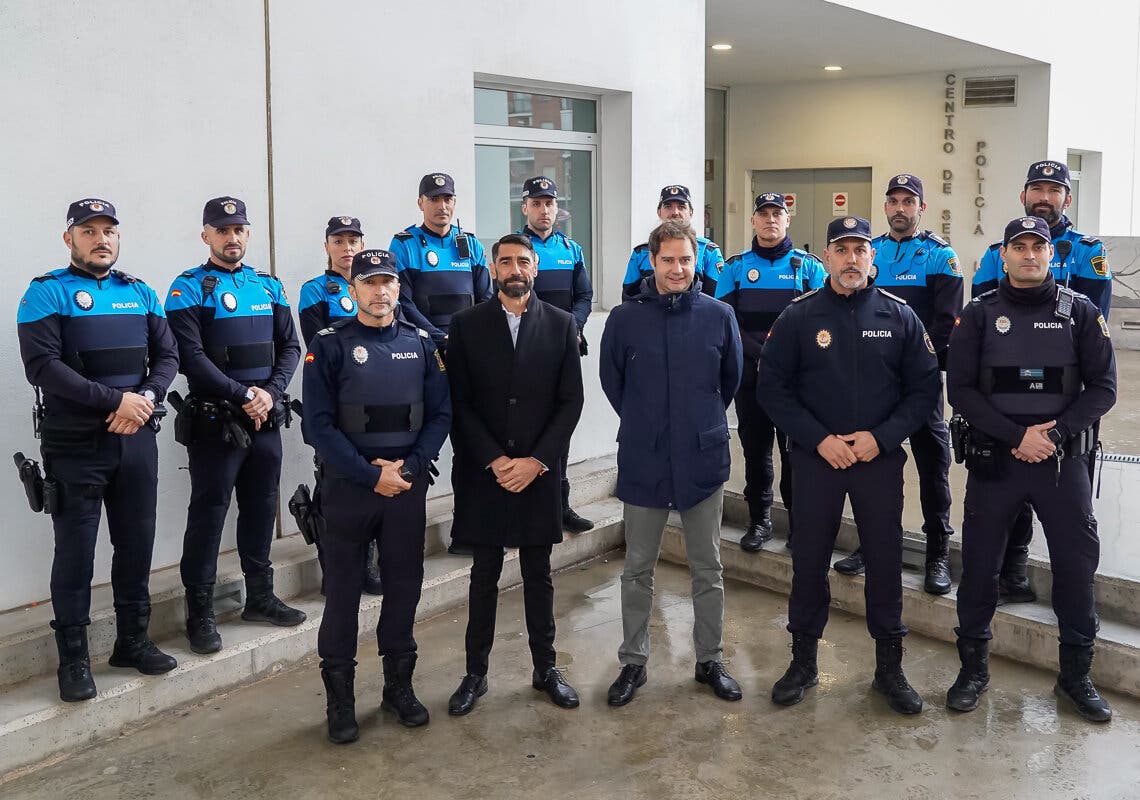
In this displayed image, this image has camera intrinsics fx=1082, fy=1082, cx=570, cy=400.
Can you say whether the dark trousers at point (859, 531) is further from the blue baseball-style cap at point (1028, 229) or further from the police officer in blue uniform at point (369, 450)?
the police officer in blue uniform at point (369, 450)

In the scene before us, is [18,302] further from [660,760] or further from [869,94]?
[869,94]

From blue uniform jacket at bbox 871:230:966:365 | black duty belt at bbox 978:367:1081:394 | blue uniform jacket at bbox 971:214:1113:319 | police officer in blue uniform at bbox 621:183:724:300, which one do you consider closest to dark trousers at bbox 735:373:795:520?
police officer in blue uniform at bbox 621:183:724:300

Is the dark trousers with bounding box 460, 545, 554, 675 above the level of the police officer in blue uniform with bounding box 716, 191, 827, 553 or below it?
below

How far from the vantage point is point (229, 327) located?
4492 millimetres

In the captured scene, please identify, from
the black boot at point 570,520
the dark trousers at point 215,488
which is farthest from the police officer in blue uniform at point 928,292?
the dark trousers at point 215,488

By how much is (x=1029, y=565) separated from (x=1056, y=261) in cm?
133

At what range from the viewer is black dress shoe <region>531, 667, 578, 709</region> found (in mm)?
4191

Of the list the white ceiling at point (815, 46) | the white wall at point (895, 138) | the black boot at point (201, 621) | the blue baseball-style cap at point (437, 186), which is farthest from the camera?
the white wall at point (895, 138)

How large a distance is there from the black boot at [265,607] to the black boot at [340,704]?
82 cm

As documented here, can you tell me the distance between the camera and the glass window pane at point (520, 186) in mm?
6621

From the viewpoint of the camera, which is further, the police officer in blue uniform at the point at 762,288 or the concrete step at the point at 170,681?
the police officer in blue uniform at the point at 762,288

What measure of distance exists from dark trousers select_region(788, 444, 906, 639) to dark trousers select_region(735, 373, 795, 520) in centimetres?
115

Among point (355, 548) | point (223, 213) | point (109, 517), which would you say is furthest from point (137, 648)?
point (223, 213)

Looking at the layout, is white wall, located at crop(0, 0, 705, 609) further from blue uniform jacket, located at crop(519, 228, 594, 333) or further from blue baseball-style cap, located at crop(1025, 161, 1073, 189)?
blue baseball-style cap, located at crop(1025, 161, 1073, 189)
